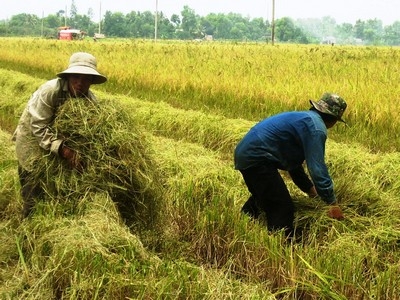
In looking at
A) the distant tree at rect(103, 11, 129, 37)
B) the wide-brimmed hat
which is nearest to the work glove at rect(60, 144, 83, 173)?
the wide-brimmed hat

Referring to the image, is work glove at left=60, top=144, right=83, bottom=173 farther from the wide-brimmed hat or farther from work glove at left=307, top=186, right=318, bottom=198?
work glove at left=307, top=186, right=318, bottom=198

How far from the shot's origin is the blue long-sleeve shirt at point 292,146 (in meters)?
3.29

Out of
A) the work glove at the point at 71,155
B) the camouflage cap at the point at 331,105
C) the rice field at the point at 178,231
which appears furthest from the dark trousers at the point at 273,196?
the work glove at the point at 71,155

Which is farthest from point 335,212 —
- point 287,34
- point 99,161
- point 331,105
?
point 287,34

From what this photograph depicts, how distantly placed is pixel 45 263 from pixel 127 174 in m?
0.75

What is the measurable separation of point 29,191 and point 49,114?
57cm

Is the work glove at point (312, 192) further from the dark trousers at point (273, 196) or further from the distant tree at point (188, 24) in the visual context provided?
the distant tree at point (188, 24)

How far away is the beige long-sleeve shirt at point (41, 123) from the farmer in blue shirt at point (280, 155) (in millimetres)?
1158

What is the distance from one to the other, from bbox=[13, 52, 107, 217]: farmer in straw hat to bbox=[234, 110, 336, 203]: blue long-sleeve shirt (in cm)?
113

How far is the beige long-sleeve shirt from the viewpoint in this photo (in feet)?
10.5

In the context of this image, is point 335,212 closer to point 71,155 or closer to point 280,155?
point 280,155

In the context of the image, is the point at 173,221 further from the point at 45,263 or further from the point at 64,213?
the point at 45,263

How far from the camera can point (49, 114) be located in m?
3.25

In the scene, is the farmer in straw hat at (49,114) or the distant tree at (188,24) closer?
the farmer in straw hat at (49,114)
